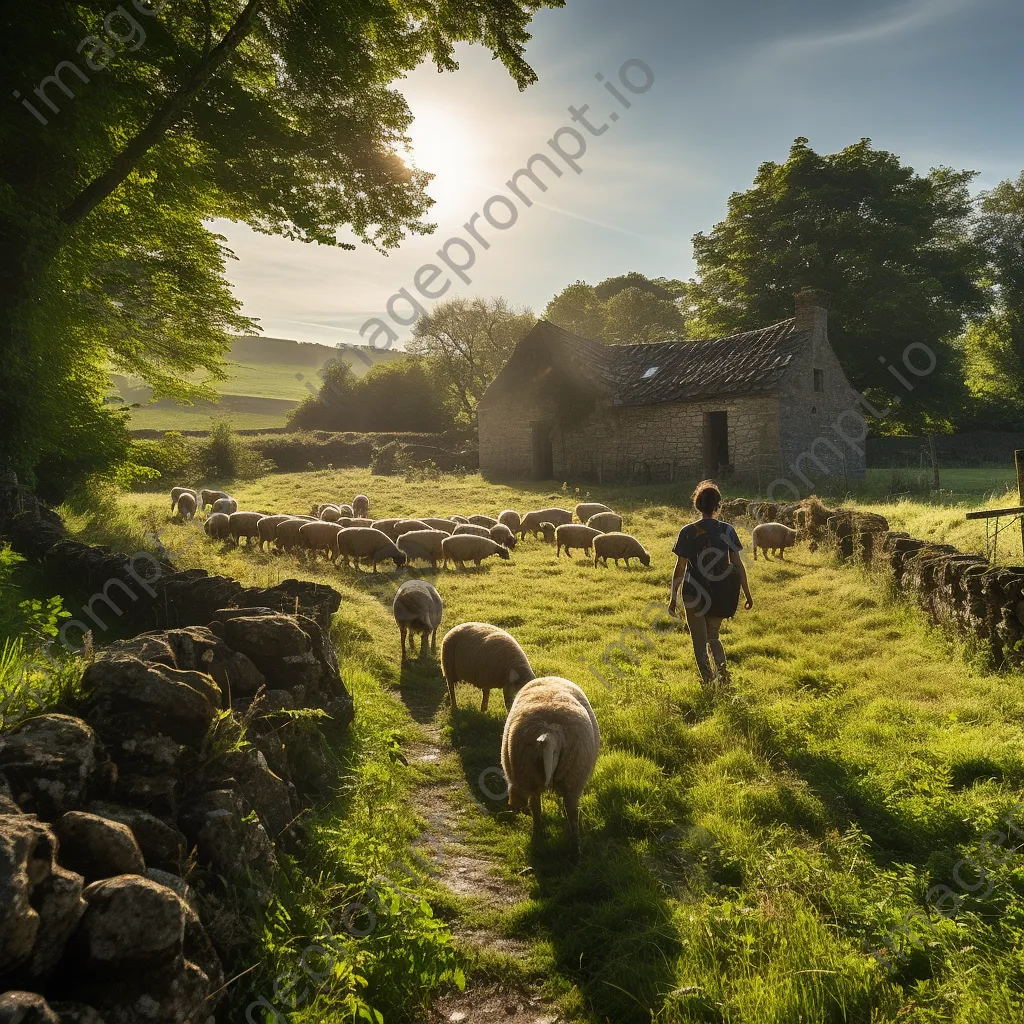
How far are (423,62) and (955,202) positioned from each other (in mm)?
41968

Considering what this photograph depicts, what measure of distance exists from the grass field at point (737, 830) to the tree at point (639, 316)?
217 feet

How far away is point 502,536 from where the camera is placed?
16891 mm

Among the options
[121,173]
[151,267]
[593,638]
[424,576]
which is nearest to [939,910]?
[593,638]

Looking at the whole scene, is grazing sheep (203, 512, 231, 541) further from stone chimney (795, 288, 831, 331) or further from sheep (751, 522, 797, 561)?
stone chimney (795, 288, 831, 331)

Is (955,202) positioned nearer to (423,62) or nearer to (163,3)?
(423,62)

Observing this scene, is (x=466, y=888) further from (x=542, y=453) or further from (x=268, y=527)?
(x=542, y=453)

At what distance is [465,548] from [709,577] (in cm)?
825

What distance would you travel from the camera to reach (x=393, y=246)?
46.0ft

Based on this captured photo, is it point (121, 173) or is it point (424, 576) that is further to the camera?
point (424, 576)

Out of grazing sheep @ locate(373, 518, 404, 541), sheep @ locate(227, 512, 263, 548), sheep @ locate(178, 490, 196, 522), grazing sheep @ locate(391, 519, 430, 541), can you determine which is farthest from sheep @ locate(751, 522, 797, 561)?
sheep @ locate(178, 490, 196, 522)

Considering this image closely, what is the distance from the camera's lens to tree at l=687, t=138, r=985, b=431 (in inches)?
1406

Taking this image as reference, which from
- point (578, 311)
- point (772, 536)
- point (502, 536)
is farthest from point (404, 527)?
point (578, 311)

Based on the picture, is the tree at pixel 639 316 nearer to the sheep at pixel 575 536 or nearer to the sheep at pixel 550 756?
the sheep at pixel 575 536

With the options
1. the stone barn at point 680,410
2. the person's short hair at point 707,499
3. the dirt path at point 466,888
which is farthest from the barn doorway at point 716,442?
the dirt path at point 466,888
